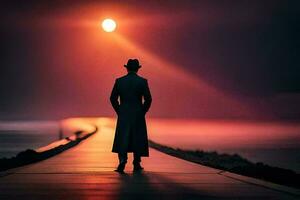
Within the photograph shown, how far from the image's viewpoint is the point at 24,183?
1263 cm

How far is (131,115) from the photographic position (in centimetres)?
1537

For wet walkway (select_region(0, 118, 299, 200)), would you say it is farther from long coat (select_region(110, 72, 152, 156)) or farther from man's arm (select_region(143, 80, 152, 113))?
man's arm (select_region(143, 80, 152, 113))

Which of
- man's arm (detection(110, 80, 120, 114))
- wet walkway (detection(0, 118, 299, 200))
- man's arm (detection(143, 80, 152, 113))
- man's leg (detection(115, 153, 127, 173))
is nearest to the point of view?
wet walkway (detection(0, 118, 299, 200))

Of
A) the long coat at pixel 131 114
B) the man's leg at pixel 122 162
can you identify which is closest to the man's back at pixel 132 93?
the long coat at pixel 131 114

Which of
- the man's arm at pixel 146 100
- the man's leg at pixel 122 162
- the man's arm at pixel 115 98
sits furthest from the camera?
the man's arm at pixel 115 98

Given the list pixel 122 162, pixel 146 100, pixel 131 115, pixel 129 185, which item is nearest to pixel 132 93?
pixel 146 100

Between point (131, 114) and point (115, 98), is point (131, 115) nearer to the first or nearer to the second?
point (131, 114)

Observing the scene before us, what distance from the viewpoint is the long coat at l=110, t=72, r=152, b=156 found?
15.3m

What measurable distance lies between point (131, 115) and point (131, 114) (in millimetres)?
18

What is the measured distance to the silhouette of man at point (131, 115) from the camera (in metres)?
15.3

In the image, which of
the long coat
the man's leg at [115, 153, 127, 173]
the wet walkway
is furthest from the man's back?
the wet walkway

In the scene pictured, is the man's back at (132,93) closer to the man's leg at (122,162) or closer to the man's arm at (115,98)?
the man's arm at (115,98)

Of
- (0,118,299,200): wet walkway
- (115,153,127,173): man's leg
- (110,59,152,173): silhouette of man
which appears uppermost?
(110,59,152,173): silhouette of man

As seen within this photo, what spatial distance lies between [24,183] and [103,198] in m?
2.43
